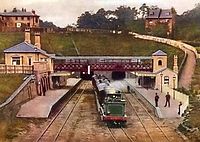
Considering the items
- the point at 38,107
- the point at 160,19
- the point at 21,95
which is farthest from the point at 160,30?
the point at 21,95

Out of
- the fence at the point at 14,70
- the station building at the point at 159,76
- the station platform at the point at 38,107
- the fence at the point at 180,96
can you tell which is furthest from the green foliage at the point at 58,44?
the station platform at the point at 38,107

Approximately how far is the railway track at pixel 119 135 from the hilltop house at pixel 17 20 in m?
73.4

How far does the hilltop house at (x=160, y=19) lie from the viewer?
357 feet

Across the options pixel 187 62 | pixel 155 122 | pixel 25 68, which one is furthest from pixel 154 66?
pixel 155 122

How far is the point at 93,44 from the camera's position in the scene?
325ft

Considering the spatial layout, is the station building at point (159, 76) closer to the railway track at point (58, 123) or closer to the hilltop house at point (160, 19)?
the railway track at point (58, 123)

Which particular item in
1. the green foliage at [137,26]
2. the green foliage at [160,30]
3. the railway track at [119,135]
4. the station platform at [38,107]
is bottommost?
the railway track at [119,135]

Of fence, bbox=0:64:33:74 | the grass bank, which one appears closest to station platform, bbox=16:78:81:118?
fence, bbox=0:64:33:74

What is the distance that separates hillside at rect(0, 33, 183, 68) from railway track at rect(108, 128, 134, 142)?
5564 cm

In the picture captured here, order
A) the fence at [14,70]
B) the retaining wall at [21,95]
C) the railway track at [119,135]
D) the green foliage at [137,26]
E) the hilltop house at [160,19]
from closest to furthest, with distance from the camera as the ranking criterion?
the railway track at [119,135] → the retaining wall at [21,95] → the fence at [14,70] → the hilltop house at [160,19] → the green foliage at [137,26]

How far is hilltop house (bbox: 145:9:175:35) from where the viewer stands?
109 metres

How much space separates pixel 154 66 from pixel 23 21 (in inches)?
1876

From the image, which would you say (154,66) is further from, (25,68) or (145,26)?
(145,26)

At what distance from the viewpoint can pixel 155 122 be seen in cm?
3581
